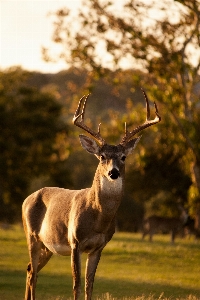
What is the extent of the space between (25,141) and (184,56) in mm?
23130

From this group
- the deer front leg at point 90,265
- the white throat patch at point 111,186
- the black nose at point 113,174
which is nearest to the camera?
the black nose at point 113,174

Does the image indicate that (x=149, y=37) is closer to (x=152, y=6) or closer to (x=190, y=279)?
(x=152, y=6)

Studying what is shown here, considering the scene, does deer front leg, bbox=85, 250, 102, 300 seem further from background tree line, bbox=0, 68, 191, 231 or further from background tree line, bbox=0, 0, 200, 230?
background tree line, bbox=0, 68, 191, 231

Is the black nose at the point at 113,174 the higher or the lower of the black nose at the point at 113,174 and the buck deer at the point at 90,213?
the higher

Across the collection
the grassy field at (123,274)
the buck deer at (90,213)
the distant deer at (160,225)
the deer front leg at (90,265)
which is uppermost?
the buck deer at (90,213)

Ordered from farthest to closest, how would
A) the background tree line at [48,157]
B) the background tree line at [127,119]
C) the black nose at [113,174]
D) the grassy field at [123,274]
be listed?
the background tree line at [48,157] < the background tree line at [127,119] < the grassy field at [123,274] < the black nose at [113,174]

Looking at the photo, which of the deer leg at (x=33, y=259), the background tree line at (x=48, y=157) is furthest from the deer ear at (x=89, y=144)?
the background tree line at (x=48, y=157)

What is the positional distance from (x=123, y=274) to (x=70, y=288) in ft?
13.4

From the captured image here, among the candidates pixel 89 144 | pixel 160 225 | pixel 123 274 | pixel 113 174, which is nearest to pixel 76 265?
pixel 113 174

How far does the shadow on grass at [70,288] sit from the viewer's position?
17.8 m

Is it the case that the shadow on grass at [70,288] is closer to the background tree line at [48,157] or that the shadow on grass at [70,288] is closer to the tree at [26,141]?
the background tree line at [48,157]

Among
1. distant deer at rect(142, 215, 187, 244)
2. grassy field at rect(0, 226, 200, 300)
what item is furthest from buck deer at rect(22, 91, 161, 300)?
distant deer at rect(142, 215, 187, 244)

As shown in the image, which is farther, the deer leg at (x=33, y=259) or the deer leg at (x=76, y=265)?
the deer leg at (x=33, y=259)

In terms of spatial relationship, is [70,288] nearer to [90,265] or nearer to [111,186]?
[90,265]
